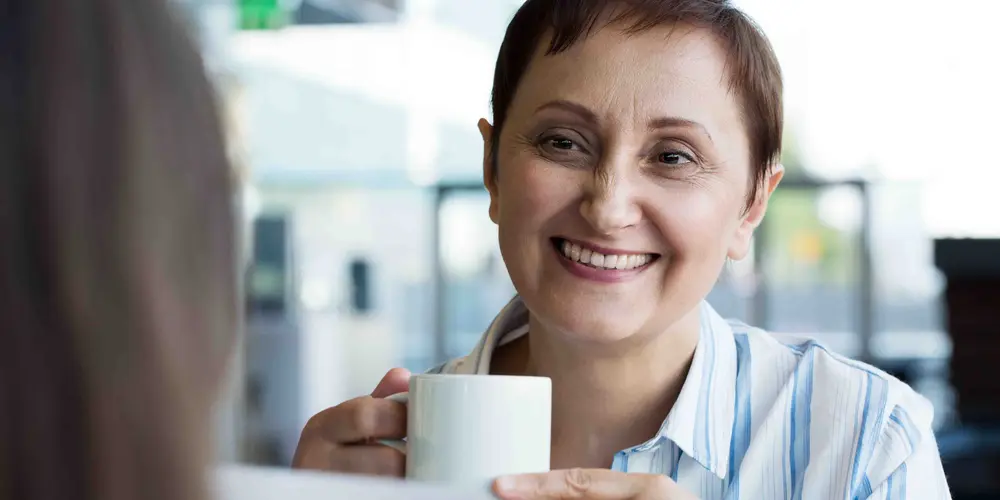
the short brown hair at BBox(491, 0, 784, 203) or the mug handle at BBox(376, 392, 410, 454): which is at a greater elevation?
the short brown hair at BBox(491, 0, 784, 203)

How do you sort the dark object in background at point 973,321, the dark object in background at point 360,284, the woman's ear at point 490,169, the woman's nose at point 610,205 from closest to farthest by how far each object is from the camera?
the woman's nose at point 610,205 < the woman's ear at point 490,169 < the dark object in background at point 973,321 < the dark object in background at point 360,284

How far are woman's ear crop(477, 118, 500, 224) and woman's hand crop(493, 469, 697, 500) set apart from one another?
47 centimetres

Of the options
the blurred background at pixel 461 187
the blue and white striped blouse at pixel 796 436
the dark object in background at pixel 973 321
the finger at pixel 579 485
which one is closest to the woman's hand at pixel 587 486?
the finger at pixel 579 485

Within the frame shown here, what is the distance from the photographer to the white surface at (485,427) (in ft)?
2.58

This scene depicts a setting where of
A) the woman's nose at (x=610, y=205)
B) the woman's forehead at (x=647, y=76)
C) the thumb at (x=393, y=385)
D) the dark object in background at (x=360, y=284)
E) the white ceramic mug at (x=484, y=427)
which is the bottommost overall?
the dark object in background at (x=360, y=284)

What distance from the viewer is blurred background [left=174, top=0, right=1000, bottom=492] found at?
6536mm

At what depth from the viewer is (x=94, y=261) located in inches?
14.4

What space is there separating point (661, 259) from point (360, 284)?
6710mm

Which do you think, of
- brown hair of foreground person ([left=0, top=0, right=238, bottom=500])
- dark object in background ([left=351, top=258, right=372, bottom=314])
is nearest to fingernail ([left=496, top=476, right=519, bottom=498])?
brown hair of foreground person ([left=0, top=0, right=238, bottom=500])

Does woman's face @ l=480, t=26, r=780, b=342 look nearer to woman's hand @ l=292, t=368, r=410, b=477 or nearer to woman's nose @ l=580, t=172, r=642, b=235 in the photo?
woman's nose @ l=580, t=172, r=642, b=235

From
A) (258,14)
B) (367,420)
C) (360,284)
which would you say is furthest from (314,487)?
(360,284)

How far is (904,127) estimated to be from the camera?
683 centimetres

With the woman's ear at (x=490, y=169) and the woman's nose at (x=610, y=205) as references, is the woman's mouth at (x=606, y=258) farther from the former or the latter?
the woman's ear at (x=490, y=169)

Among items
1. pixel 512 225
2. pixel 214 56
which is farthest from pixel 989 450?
pixel 214 56
